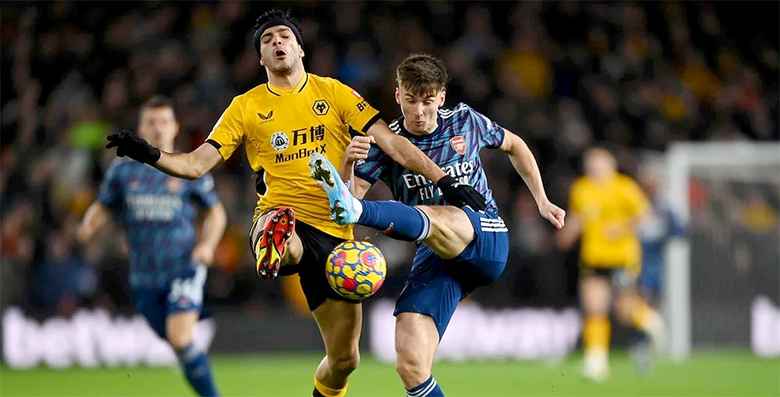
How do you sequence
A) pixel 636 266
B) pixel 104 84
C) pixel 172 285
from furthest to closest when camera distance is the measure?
pixel 104 84 < pixel 636 266 < pixel 172 285

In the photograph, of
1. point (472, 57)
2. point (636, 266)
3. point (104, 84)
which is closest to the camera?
point (636, 266)

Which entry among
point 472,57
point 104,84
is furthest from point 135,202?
point 472,57

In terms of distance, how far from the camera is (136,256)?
35.0 ft

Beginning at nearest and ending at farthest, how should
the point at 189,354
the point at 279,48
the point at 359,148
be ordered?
1. the point at 359,148
2. the point at 279,48
3. the point at 189,354

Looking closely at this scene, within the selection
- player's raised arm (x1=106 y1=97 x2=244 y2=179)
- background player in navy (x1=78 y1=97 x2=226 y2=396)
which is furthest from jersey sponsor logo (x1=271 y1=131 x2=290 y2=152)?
background player in navy (x1=78 y1=97 x2=226 y2=396)

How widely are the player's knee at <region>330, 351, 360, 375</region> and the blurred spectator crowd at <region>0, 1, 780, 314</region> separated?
8.14 metres

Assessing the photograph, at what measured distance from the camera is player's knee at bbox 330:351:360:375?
26.6 feet

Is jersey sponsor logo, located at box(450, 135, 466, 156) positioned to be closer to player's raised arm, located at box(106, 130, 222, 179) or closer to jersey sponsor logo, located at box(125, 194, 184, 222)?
player's raised arm, located at box(106, 130, 222, 179)

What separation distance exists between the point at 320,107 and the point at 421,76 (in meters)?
0.67

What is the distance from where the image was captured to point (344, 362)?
8125 mm

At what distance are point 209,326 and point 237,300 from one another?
503 millimetres

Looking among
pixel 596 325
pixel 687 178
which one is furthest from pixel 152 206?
pixel 687 178

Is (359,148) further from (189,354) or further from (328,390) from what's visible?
(189,354)

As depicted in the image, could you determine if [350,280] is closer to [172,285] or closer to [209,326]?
[172,285]
